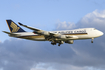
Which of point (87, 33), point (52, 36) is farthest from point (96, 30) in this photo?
point (52, 36)

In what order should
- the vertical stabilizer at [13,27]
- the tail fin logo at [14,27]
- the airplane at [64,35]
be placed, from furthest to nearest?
1. the tail fin logo at [14,27]
2. the vertical stabilizer at [13,27]
3. the airplane at [64,35]

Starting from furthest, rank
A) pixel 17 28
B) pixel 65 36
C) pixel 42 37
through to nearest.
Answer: pixel 17 28
pixel 42 37
pixel 65 36

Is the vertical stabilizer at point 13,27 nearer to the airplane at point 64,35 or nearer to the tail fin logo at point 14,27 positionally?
the tail fin logo at point 14,27

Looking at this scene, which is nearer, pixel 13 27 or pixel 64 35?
pixel 64 35

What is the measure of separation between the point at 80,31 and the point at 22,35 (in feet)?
73.5

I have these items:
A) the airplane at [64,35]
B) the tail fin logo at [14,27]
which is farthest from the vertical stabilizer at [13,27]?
the airplane at [64,35]

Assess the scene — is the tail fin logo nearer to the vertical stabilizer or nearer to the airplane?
the vertical stabilizer

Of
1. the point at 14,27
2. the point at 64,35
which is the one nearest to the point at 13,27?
the point at 14,27

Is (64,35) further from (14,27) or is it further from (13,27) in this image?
(13,27)

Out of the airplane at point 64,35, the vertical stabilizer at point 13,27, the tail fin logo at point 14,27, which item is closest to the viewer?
the airplane at point 64,35

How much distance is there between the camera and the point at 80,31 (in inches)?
2704

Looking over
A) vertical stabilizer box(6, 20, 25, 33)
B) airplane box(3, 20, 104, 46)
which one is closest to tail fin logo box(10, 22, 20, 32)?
vertical stabilizer box(6, 20, 25, 33)

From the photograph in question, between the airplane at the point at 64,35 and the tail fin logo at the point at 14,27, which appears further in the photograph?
the tail fin logo at the point at 14,27

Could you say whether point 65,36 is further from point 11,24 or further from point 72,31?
point 11,24
